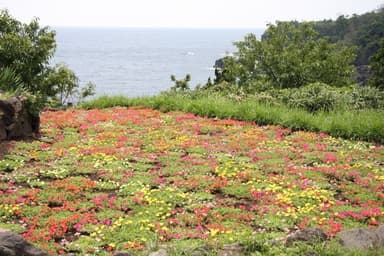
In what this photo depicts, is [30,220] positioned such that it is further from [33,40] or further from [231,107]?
[33,40]

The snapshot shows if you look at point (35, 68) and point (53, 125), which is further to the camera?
point (35, 68)

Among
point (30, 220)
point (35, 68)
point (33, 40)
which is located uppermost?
point (33, 40)

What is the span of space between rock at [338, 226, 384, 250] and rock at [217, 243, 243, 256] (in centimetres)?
163

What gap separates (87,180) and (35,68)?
441 inches

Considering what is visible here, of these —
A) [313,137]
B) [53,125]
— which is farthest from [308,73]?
[53,125]

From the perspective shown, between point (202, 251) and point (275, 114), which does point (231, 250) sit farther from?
point (275, 114)

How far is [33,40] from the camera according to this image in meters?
19.6

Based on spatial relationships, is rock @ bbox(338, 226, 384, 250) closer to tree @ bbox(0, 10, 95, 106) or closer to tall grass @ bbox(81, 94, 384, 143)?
tall grass @ bbox(81, 94, 384, 143)

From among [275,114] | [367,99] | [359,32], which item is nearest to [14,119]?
[275,114]

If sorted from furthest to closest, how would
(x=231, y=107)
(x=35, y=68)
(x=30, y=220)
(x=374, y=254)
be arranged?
(x=35, y=68), (x=231, y=107), (x=30, y=220), (x=374, y=254)

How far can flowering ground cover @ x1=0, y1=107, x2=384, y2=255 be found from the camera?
7.14 m

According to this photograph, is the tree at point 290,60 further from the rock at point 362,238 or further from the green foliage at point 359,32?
the green foliage at point 359,32

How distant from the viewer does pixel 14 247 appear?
5.48 meters

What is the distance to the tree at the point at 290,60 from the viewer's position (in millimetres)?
30984
